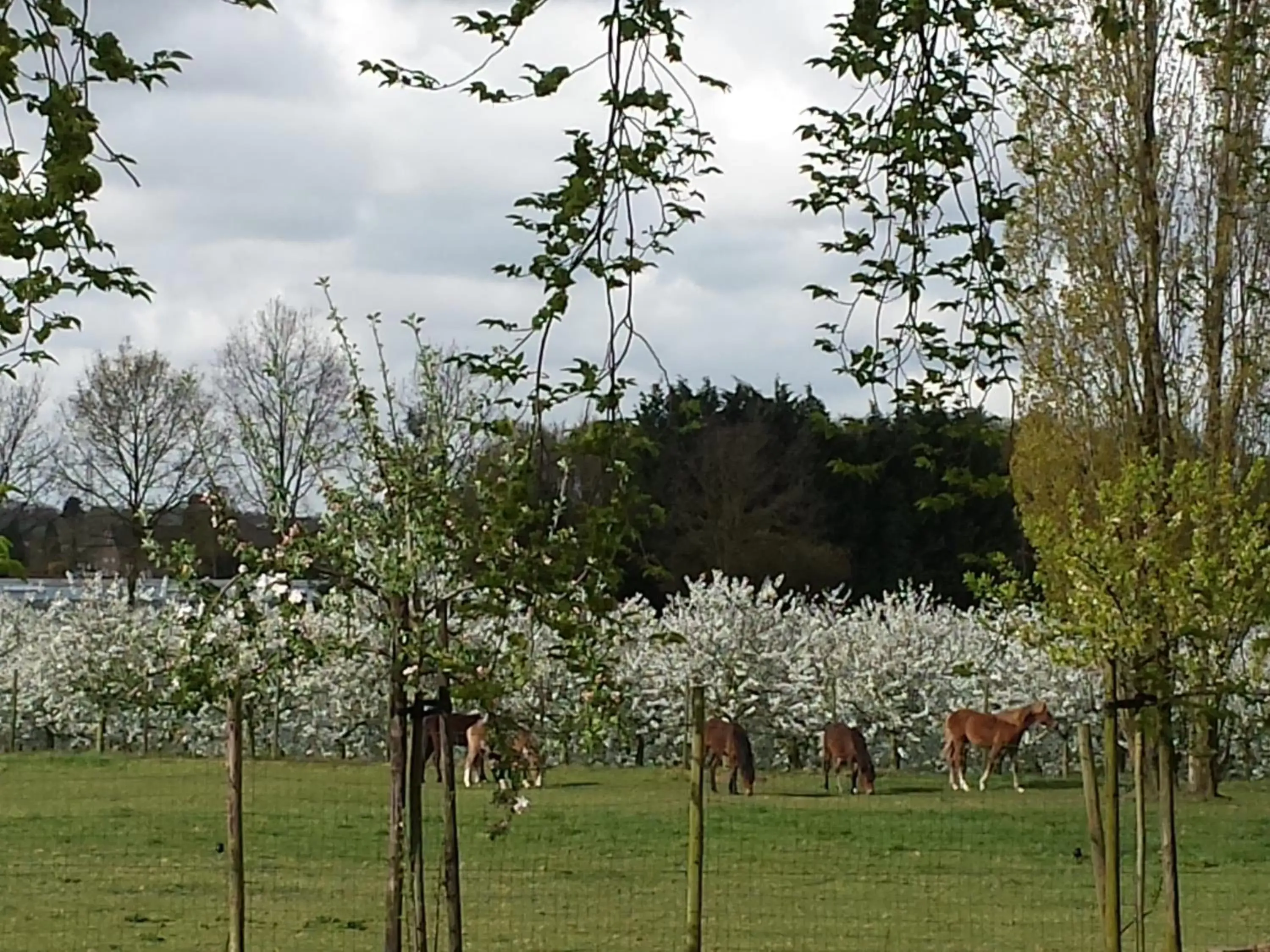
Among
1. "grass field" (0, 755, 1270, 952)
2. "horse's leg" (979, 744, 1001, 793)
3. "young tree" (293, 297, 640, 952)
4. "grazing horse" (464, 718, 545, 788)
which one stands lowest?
"grass field" (0, 755, 1270, 952)

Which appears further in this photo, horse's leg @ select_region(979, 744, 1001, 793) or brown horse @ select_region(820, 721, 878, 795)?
horse's leg @ select_region(979, 744, 1001, 793)

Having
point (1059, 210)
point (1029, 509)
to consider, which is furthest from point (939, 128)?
point (1029, 509)

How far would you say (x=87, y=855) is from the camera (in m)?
14.6

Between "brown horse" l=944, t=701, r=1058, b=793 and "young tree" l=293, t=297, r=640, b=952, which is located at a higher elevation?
"young tree" l=293, t=297, r=640, b=952

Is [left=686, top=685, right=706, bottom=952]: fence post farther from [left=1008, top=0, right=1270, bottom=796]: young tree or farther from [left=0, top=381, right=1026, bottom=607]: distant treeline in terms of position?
[left=0, top=381, right=1026, bottom=607]: distant treeline

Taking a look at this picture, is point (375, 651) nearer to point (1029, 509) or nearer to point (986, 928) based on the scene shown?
point (986, 928)

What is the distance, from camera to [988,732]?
2208 centimetres

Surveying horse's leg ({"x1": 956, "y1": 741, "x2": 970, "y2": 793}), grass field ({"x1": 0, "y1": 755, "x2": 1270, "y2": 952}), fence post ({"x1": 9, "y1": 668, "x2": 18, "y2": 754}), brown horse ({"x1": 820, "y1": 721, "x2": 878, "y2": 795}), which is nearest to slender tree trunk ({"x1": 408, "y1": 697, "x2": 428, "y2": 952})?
grass field ({"x1": 0, "y1": 755, "x2": 1270, "y2": 952})

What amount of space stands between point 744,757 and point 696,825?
1395 cm

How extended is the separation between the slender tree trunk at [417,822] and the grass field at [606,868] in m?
3.66

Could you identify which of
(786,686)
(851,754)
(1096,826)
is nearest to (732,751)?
(851,754)

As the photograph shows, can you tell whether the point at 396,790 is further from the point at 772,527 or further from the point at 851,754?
the point at 772,527

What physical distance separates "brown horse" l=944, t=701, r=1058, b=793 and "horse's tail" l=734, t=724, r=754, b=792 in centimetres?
265

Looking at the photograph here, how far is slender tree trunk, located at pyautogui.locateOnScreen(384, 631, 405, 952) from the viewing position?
6465mm
